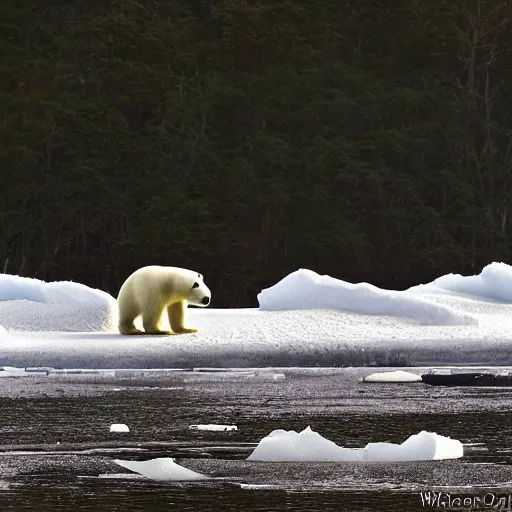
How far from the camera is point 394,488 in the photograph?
6.26 m

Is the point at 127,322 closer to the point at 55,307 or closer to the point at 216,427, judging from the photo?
the point at 55,307

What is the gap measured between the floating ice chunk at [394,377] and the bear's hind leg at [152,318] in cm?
317

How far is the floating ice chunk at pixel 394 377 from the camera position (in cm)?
1198

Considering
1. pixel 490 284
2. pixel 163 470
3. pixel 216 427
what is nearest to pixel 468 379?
pixel 216 427

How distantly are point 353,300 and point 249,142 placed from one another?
59.5ft

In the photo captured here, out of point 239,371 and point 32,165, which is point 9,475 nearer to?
point 239,371

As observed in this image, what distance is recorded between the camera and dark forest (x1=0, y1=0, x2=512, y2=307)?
109ft

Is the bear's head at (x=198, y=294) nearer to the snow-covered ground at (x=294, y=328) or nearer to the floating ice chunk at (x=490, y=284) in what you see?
the snow-covered ground at (x=294, y=328)

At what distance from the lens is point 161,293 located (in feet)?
48.3

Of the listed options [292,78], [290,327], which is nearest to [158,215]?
[292,78]

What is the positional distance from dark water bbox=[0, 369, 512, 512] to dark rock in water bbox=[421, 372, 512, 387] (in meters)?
0.34

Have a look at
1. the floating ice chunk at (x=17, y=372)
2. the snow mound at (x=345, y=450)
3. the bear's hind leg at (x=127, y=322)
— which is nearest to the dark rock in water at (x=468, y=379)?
the floating ice chunk at (x=17, y=372)

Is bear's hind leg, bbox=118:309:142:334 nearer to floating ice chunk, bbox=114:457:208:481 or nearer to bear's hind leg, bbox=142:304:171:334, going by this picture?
bear's hind leg, bbox=142:304:171:334

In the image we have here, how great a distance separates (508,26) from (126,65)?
28.8 feet
